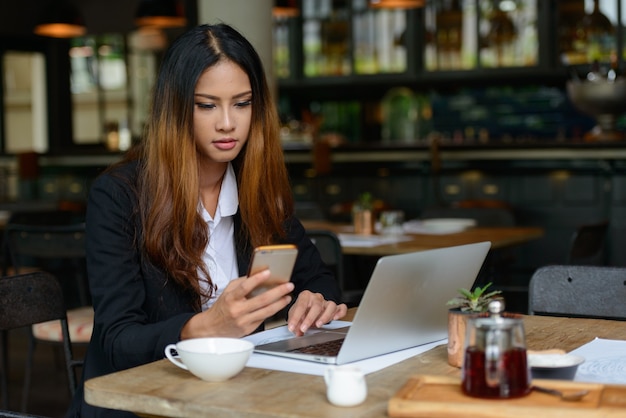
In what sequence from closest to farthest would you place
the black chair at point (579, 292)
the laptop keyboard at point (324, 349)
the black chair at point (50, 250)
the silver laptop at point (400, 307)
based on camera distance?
the silver laptop at point (400, 307) → the laptop keyboard at point (324, 349) → the black chair at point (579, 292) → the black chair at point (50, 250)

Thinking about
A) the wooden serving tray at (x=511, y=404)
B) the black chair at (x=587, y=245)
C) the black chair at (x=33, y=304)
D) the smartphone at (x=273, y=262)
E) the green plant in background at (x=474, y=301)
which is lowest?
the black chair at (x=587, y=245)

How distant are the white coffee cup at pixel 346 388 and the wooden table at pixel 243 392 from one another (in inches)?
0.5

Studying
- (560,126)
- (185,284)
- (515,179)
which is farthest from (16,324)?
(560,126)

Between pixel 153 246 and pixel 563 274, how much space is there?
114 centimetres

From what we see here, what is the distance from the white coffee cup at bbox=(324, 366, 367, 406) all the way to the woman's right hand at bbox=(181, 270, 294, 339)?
259 millimetres

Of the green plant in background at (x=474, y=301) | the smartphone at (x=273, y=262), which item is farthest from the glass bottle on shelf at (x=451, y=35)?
the smartphone at (x=273, y=262)

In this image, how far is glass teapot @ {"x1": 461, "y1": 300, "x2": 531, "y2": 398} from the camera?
1.42 meters

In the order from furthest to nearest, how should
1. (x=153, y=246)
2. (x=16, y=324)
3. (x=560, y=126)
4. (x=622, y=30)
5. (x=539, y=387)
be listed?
(x=560, y=126)
(x=622, y=30)
(x=16, y=324)
(x=153, y=246)
(x=539, y=387)

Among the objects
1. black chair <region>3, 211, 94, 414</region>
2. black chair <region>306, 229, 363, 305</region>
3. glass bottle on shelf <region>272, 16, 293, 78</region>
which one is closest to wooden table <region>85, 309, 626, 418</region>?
black chair <region>3, 211, 94, 414</region>

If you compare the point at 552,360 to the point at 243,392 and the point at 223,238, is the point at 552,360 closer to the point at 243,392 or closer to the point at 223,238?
the point at 243,392

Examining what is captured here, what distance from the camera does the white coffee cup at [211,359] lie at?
5.29 feet

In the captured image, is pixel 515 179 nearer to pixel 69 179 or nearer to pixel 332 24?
pixel 332 24

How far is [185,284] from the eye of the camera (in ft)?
7.07

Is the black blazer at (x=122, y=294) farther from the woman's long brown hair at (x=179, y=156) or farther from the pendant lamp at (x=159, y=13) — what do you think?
the pendant lamp at (x=159, y=13)
